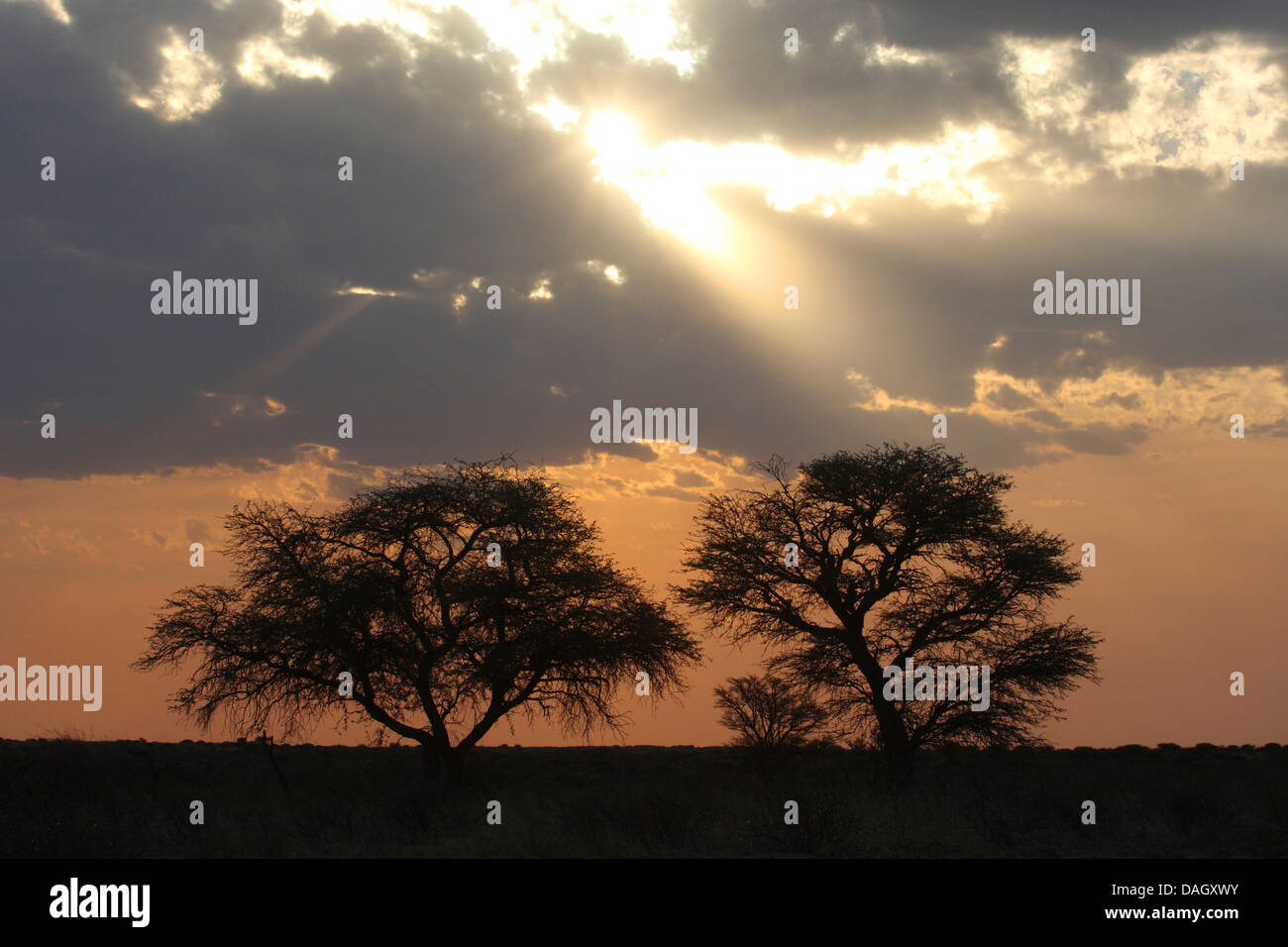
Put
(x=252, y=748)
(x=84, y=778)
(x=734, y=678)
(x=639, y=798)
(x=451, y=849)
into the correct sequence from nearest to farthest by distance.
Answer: (x=451, y=849)
(x=639, y=798)
(x=84, y=778)
(x=734, y=678)
(x=252, y=748)

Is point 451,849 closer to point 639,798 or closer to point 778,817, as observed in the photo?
point 639,798

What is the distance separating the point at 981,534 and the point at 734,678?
10.4 m

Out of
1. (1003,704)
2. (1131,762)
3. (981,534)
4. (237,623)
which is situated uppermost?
(981,534)

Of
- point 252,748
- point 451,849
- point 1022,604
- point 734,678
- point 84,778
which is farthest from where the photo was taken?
point 252,748

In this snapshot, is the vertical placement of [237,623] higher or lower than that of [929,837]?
higher

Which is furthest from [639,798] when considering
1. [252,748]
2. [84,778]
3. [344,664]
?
[252,748]

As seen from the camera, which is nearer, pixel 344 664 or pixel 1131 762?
pixel 344 664

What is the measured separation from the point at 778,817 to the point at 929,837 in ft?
10.3

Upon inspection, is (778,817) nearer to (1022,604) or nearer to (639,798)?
(639,798)

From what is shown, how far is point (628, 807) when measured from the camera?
22625 millimetres

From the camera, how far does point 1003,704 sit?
32.1 metres

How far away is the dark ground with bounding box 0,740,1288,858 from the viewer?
66.3 ft

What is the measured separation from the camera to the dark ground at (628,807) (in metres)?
20.2

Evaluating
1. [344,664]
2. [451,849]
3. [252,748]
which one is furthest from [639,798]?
[252,748]
